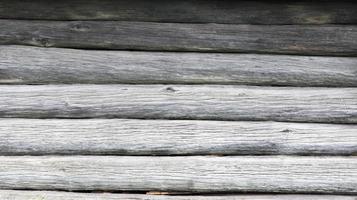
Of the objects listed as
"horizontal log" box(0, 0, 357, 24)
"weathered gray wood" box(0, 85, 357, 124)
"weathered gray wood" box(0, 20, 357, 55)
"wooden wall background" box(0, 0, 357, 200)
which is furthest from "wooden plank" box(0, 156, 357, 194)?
"horizontal log" box(0, 0, 357, 24)

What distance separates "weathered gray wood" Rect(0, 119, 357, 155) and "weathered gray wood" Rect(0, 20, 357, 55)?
33 centimetres

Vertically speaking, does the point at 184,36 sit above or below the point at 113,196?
above

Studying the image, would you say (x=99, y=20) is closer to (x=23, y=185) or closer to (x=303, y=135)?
(x=23, y=185)

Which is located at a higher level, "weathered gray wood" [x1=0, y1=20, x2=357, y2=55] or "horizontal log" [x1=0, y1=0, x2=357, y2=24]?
"horizontal log" [x1=0, y1=0, x2=357, y2=24]

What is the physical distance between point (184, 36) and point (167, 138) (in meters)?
0.45

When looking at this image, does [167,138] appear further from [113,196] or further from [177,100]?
[113,196]

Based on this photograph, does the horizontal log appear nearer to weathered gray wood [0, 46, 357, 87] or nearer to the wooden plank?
weathered gray wood [0, 46, 357, 87]

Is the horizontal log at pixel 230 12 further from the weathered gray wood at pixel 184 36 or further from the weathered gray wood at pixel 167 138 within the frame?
the weathered gray wood at pixel 167 138

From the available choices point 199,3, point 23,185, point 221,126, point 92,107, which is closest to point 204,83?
point 221,126

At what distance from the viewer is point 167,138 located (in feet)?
7.37

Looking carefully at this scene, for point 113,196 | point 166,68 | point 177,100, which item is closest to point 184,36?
point 166,68

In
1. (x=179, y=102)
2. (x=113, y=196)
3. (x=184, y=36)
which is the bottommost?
(x=113, y=196)

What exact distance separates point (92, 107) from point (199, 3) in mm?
655

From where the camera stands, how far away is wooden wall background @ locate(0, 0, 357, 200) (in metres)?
2.24
